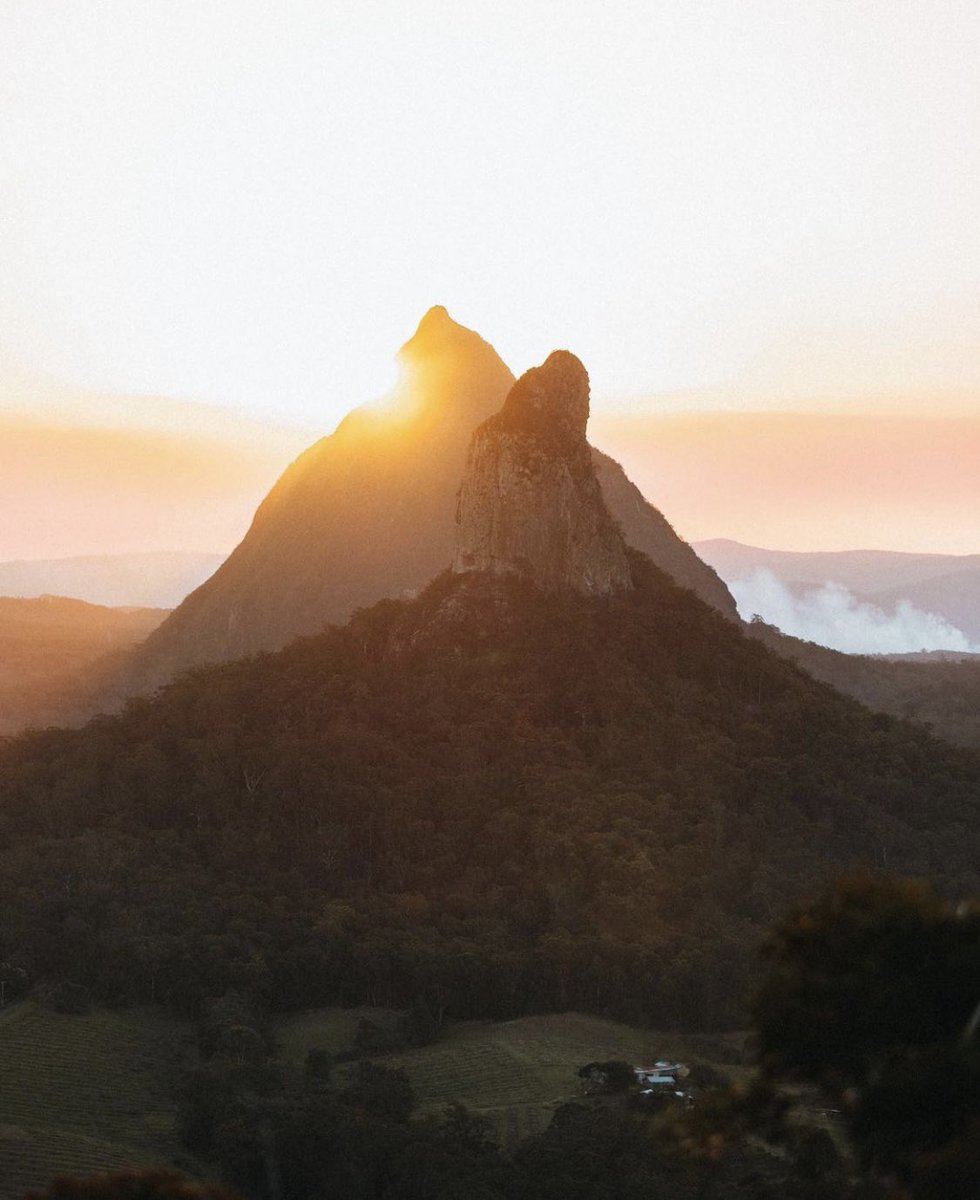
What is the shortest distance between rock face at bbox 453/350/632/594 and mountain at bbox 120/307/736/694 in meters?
38.9

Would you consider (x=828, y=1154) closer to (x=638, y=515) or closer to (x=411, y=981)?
(x=411, y=981)

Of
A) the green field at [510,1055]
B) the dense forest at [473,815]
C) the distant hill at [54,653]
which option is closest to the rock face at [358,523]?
the distant hill at [54,653]

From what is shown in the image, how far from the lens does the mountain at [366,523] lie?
116 m

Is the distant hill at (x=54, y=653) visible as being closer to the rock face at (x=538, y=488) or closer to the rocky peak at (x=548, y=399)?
the rock face at (x=538, y=488)

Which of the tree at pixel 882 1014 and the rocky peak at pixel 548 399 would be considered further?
the rocky peak at pixel 548 399

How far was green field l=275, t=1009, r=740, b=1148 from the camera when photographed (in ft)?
125

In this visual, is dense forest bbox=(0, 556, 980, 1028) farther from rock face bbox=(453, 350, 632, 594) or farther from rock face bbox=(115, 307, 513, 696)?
rock face bbox=(115, 307, 513, 696)

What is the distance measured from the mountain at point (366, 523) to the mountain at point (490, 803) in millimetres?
39006

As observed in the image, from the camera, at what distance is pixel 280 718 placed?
66.4 m

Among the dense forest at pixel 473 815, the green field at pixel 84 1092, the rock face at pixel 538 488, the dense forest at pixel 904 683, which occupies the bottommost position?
the green field at pixel 84 1092

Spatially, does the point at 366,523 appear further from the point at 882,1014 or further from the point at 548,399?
the point at 882,1014

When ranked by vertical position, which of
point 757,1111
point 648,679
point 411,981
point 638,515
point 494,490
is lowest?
point 411,981

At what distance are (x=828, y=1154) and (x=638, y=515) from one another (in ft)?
358

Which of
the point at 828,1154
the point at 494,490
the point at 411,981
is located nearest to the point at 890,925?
the point at 828,1154
